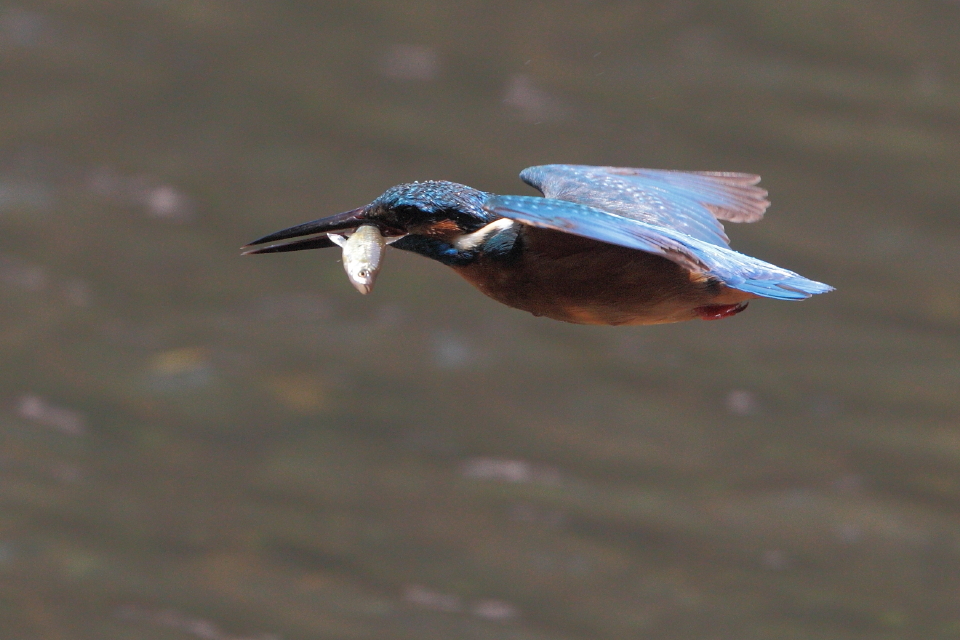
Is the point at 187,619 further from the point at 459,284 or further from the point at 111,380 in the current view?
the point at 459,284

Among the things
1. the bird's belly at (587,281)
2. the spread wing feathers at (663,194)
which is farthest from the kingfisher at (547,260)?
the spread wing feathers at (663,194)

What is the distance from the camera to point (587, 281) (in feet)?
6.91

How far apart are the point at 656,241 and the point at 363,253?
49 centimetres

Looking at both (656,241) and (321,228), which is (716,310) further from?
(321,228)

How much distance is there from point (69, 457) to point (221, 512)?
2.48ft

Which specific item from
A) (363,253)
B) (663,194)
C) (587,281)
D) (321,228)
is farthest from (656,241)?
(663,194)

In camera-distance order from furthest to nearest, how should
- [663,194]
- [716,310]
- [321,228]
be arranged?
[663,194], [716,310], [321,228]

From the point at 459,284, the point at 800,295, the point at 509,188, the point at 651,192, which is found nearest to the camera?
the point at 800,295

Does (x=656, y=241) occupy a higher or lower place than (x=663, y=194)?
lower

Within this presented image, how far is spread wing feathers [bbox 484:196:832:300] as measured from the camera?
183 centimetres

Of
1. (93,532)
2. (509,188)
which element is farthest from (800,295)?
(93,532)

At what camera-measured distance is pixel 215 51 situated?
215 inches

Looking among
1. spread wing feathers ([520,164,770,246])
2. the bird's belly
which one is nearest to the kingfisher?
the bird's belly

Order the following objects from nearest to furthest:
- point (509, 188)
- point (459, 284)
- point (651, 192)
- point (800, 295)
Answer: point (800, 295)
point (651, 192)
point (509, 188)
point (459, 284)
